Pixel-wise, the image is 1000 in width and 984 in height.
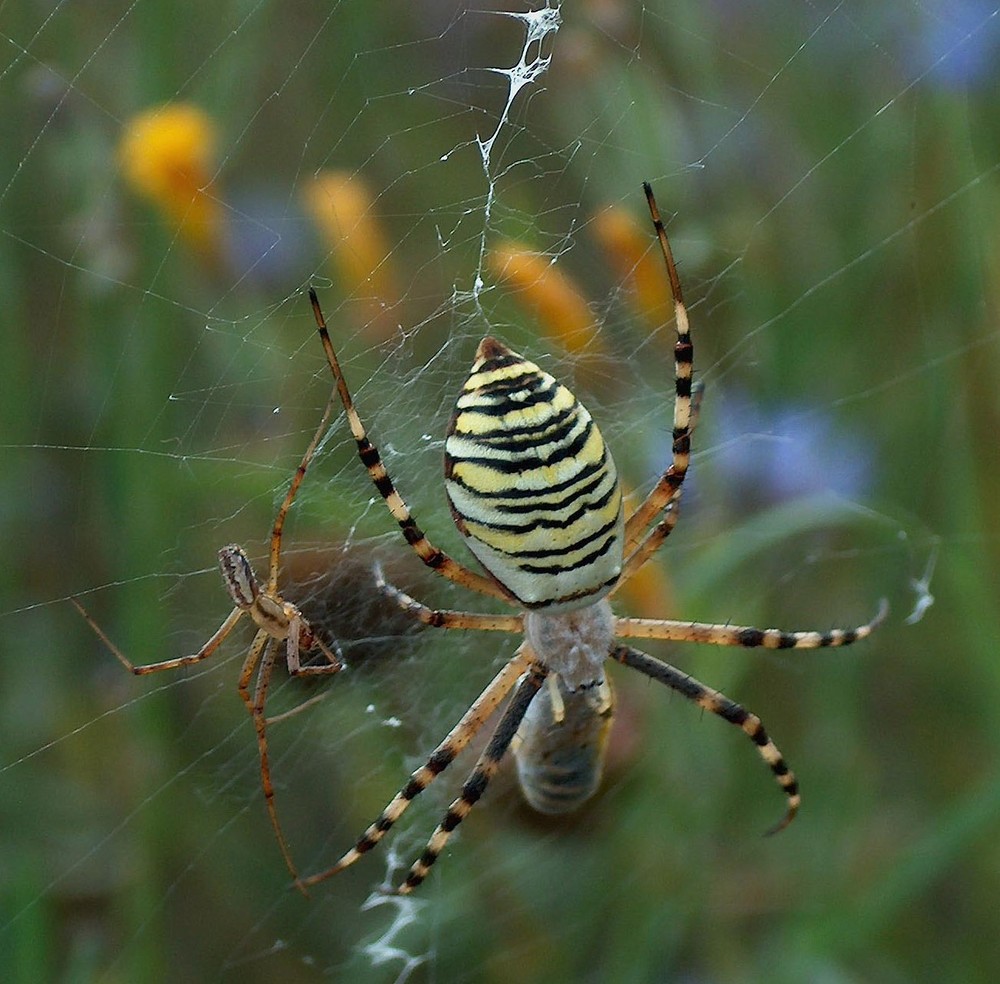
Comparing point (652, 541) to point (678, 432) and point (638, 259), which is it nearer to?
point (678, 432)

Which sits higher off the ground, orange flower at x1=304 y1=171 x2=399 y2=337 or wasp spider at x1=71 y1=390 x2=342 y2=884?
orange flower at x1=304 y1=171 x2=399 y2=337

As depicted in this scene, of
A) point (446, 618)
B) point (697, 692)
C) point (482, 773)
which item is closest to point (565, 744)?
point (482, 773)

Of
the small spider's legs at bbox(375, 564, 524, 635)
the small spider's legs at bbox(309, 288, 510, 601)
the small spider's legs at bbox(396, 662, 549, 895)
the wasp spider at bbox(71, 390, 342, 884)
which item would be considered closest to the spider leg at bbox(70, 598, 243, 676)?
the wasp spider at bbox(71, 390, 342, 884)

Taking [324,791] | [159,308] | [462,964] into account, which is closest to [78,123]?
[159,308]

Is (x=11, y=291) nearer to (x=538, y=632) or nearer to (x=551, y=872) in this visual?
(x=538, y=632)

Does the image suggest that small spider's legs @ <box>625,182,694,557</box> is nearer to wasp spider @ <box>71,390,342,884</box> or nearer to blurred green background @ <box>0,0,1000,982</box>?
blurred green background @ <box>0,0,1000,982</box>

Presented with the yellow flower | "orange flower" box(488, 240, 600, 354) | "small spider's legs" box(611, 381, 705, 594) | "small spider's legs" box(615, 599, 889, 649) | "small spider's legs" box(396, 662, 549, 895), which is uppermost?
the yellow flower

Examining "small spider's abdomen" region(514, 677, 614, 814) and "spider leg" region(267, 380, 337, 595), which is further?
"small spider's abdomen" region(514, 677, 614, 814)

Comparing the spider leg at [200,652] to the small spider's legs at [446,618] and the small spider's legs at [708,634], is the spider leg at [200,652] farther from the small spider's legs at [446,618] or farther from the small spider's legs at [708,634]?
the small spider's legs at [708,634]
